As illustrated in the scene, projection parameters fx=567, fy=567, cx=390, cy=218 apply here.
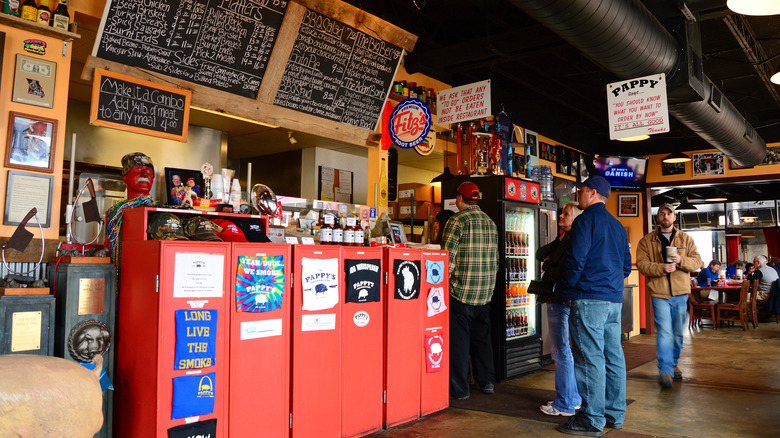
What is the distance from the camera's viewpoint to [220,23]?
4.51 m

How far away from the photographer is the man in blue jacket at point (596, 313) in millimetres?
4121

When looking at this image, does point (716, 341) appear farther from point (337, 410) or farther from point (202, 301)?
point (202, 301)

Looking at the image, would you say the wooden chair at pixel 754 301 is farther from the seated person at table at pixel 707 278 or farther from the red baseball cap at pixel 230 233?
the red baseball cap at pixel 230 233

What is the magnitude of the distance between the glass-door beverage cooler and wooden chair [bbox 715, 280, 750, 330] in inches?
267

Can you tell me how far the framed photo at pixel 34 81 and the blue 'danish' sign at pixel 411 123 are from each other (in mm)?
3277

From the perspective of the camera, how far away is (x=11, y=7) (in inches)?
140

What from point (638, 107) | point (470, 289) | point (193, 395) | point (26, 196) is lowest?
point (193, 395)

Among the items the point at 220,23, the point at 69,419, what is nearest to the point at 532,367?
the point at 220,23

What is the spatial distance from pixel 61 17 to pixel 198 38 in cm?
96

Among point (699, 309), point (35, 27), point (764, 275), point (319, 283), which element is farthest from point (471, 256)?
point (764, 275)

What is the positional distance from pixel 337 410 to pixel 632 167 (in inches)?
406

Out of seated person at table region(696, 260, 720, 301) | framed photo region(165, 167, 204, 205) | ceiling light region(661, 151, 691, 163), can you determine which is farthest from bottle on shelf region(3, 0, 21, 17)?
seated person at table region(696, 260, 720, 301)

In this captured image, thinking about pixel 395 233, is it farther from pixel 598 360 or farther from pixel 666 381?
pixel 666 381

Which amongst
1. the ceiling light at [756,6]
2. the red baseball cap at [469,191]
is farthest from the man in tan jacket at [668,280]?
the ceiling light at [756,6]
